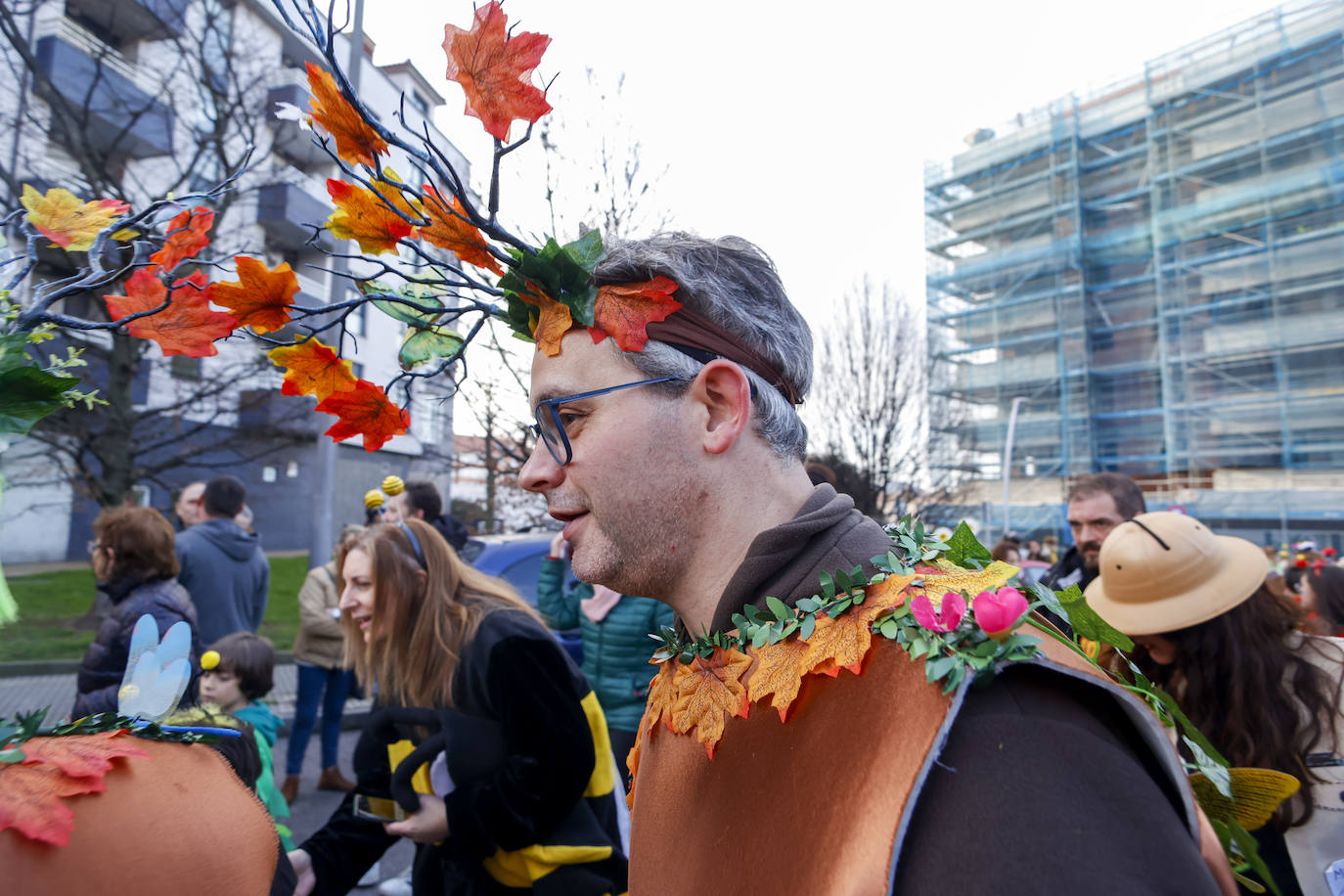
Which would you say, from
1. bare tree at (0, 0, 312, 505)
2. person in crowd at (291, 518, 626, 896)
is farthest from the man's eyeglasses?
bare tree at (0, 0, 312, 505)

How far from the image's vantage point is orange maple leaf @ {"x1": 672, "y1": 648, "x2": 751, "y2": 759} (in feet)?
3.81

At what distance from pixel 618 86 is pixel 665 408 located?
9092mm

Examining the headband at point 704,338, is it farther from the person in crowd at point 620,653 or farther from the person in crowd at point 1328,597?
the person in crowd at point 1328,597

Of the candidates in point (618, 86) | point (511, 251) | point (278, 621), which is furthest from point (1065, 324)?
point (511, 251)

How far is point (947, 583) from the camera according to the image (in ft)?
3.45

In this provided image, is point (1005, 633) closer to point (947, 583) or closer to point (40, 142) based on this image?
point (947, 583)

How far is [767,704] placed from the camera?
1110 mm

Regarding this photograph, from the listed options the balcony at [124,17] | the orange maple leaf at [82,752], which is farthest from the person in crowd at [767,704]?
the balcony at [124,17]

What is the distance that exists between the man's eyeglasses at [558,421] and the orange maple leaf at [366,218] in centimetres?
45

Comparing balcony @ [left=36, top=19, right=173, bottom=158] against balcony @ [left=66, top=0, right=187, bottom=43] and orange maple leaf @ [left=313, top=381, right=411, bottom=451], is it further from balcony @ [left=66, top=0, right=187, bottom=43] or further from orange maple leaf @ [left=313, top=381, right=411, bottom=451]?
orange maple leaf @ [left=313, top=381, right=411, bottom=451]

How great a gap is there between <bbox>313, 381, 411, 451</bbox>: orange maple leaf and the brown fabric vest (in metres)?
0.93

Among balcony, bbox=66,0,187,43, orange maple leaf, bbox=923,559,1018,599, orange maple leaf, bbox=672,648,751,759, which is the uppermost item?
balcony, bbox=66,0,187,43

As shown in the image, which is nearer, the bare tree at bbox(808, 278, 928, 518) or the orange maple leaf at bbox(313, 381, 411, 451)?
the orange maple leaf at bbox(313, 381, 411, 451)

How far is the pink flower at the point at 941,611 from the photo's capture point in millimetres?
956
